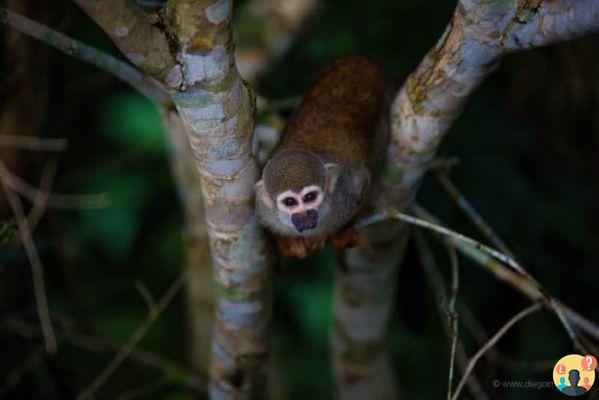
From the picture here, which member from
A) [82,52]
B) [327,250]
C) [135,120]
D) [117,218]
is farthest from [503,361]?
[135,120]

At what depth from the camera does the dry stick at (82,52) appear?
2059 millimetres

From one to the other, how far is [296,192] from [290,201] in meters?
0.04

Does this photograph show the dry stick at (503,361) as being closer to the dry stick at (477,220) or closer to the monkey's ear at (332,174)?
the dry stick at (477,220)

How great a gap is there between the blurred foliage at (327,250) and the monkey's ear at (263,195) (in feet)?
3.01

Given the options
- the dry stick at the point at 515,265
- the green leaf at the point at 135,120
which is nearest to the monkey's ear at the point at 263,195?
the dry stick at the point at 515,265

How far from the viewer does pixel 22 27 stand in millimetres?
2070

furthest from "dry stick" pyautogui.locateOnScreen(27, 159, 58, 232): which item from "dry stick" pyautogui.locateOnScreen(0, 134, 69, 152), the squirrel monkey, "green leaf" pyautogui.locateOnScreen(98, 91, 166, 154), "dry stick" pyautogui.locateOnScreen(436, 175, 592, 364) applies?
"dry stick" pyautogui.locateOnScreen(436, 175, 592, 364)

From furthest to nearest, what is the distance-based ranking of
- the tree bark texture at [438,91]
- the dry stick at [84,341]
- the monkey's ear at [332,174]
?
1. the dry stick at [84,341]
2. the monkey's ear at [332,174]
3. the tree bark texture at [438,91]

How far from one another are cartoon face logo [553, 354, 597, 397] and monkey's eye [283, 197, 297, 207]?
1.21 m

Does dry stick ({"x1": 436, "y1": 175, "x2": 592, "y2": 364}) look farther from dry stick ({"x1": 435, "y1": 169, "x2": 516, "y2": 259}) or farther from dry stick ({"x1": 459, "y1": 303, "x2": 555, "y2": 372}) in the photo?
dry stick ({"x1": 459, "y1": 303, "x2": 555, "y2": 372})

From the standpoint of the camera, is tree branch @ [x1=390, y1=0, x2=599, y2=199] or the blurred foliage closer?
tree branch @ [x1=390, y1=0, x2=599, y2=199]

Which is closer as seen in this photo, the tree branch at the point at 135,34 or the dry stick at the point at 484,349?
the tree branch at the point at 135,34

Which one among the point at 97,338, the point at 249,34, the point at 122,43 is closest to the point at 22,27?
the point at 122,43

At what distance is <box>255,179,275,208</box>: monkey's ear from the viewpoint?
245cm
